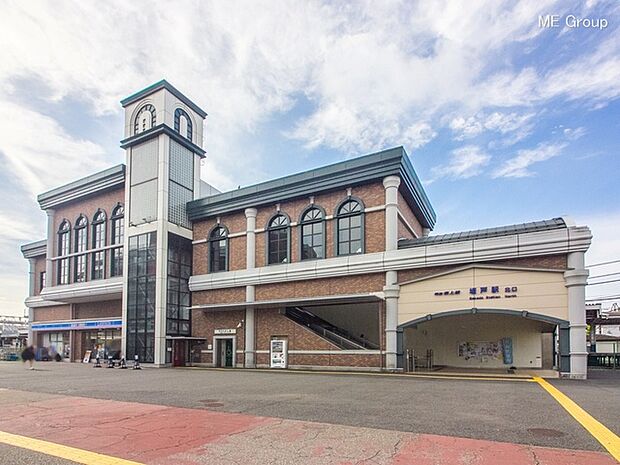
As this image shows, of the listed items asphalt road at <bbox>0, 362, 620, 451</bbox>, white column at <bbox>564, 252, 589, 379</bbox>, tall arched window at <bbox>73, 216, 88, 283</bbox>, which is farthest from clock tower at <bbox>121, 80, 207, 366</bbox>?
white column at <bbox>564, 252, 589, 379</bbox>

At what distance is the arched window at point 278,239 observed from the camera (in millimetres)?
27172

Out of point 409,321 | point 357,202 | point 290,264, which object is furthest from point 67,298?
point 409,321

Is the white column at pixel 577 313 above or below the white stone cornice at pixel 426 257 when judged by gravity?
below

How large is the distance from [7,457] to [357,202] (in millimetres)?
19998

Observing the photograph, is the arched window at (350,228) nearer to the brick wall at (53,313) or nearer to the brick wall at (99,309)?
the brick wall at (99,309)

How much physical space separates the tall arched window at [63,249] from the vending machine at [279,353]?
19.9 metres

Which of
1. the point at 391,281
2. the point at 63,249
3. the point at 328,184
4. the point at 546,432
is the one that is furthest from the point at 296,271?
the point at 63,249

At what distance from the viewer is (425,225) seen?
1300 inches

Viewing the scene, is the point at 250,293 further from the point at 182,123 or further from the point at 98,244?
the point at 98,244

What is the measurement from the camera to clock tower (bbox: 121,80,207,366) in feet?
94.2

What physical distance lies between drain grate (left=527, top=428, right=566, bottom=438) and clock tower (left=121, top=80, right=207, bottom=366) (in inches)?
913

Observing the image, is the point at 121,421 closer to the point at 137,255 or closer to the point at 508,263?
the point at 508,263

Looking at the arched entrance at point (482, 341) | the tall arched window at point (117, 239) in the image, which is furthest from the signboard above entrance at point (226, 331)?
the arched entrance at point (482, 341)

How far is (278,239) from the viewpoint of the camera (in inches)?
1083
